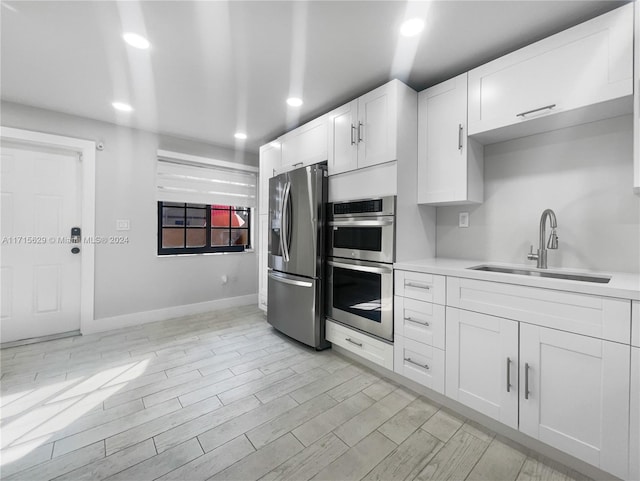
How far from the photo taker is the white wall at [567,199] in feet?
5.40

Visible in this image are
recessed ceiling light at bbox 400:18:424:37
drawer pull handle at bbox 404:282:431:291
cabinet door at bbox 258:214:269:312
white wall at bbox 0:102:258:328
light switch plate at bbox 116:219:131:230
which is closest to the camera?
recessed ceiling light at bbox 400:18:424:37

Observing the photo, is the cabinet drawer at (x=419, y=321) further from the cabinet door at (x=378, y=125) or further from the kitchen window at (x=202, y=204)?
the kitchen window at (x=202, y=204)

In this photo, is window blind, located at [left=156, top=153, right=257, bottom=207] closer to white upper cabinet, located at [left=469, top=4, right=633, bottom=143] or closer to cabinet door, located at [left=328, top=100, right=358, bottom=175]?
cabinet door, located at [left=328, top=100, right=358, bottom=175]

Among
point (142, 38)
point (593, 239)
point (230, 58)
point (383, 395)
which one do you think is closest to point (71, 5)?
point (142, 38)

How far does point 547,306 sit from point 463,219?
107cm

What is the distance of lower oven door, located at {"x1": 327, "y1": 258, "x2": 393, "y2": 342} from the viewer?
6.97ft

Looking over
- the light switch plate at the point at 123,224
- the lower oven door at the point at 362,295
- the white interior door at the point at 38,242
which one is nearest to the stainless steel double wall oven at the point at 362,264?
the lower oven door at the point at 362,295

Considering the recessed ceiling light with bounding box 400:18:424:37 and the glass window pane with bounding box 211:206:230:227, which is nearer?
the recessed ceiling light with bounding box 400:18:424:37

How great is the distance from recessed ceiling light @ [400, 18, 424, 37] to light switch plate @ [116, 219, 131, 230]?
11.3 feet

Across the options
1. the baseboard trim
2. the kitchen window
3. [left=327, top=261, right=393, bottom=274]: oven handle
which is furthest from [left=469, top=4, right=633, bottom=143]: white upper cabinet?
the baseboard trim

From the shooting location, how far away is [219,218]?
13.6ft

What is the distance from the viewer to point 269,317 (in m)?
3.18

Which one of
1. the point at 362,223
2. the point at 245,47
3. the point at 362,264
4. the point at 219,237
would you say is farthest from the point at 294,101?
the point at 219,237

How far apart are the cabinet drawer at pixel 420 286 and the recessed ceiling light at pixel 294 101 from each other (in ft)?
6.03
